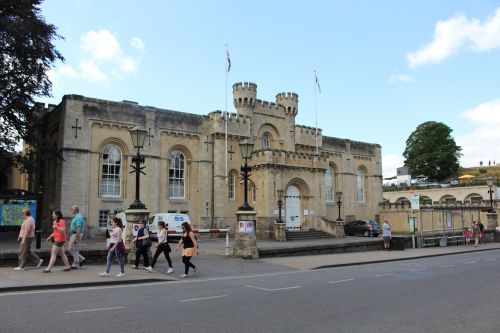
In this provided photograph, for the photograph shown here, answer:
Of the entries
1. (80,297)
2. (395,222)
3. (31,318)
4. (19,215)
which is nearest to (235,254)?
(80,297)

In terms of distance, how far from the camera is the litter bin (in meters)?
26.1

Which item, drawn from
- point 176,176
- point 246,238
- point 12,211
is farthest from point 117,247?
point 176,176

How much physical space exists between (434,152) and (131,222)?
7288cm

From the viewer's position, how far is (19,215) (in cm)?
2531

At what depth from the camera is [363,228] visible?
122 feet

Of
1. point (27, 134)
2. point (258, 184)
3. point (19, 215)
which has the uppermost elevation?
point (27, 134)

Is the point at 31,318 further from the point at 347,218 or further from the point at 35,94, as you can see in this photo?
the point at 347,218

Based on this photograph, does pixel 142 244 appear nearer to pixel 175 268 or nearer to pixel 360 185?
pixel 175 268

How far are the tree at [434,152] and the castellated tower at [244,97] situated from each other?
53.0m

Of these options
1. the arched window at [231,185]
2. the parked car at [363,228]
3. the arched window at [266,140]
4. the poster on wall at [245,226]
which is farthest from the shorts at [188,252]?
the parked car at [363,228]

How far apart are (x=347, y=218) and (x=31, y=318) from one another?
36.4m

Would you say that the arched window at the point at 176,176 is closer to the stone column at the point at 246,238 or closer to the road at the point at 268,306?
the stone column at the point at 246,238

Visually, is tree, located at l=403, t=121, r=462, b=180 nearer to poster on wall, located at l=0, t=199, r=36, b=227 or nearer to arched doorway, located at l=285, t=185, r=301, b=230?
arched doorway, located at l=285, t=185, r=301, b=230

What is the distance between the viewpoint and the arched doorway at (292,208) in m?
34.2
